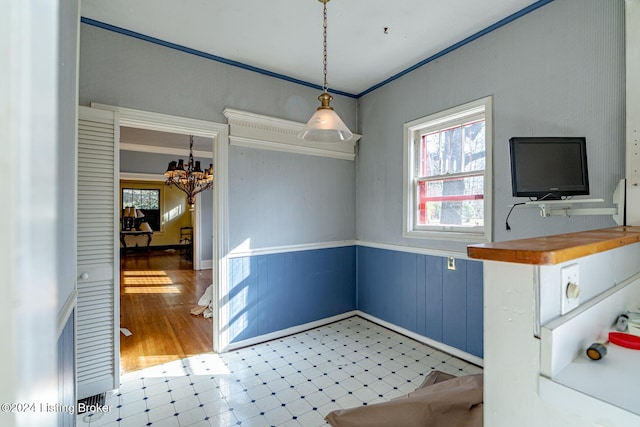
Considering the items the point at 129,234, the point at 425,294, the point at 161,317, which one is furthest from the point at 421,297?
the point at 129,234

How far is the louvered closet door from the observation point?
7.09 feet

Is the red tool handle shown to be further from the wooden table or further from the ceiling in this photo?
the wooden table

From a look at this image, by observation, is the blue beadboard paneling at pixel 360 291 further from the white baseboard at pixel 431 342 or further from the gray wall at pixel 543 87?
the gray wall at pixel 543 87

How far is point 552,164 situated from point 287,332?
2.82m

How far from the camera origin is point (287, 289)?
10.9ft

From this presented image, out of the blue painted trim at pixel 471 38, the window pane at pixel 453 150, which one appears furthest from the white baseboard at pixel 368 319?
the blue painted trim at pixel 471 38

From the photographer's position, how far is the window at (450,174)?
2.64 m

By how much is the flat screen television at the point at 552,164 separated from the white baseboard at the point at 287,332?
2.52 m

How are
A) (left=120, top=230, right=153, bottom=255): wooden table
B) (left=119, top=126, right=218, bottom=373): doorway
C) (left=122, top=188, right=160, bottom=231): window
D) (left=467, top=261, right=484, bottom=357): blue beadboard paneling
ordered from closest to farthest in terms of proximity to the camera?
(left=467, top=261, right=484, bottom=357): blue beadboard paneling → (left=119, top=126, right=218, bottom=373): doorway → (left=120, top=230, right=153, bottom=255): wooden table → (left=122, top=188, right=160, bottom=231): window

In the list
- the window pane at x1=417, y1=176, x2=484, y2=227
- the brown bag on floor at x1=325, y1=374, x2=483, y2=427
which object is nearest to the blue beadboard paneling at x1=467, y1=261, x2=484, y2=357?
the window pane at x1=417, y1=176, x2=484, y2=227

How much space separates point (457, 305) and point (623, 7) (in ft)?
7.78

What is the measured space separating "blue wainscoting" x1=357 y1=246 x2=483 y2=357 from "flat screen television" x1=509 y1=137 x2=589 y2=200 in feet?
3.10

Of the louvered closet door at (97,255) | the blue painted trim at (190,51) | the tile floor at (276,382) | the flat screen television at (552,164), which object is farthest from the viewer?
the blue painted trim at (190,51)

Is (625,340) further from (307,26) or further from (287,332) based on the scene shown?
(287,332)
